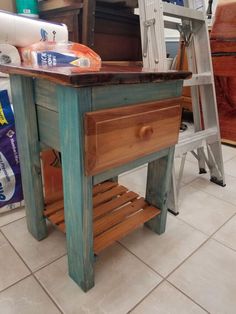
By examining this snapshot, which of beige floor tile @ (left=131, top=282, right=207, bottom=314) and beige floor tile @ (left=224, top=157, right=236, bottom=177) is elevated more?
beige floor tile @ (left=224, top=157, right=236, bottom=177)

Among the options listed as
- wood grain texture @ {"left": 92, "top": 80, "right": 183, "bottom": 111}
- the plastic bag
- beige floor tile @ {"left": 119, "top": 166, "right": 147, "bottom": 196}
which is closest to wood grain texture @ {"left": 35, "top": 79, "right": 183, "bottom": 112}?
wood grain texture @ {"left": 92, "top": 80, "right": 183, "bottom": 111}

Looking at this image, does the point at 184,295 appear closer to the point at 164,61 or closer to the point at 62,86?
the point at 62,86

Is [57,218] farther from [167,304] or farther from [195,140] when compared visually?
[195,140]

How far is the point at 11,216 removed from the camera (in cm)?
105

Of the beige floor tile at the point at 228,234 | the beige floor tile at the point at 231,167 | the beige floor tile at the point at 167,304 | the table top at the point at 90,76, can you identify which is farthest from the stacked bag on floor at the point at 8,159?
the beige floor tile at the point at 231,167

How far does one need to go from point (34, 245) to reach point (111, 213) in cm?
30

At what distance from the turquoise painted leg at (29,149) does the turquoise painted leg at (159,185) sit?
402mm

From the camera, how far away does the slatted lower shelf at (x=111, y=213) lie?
0.79 metres

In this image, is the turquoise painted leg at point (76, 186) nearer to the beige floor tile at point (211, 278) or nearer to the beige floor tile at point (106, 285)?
the beige floor tile at point (106, 285)

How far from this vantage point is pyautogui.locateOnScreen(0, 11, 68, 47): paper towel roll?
0.89m

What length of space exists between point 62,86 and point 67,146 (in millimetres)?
138

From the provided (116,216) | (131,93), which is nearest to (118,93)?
(131,93)

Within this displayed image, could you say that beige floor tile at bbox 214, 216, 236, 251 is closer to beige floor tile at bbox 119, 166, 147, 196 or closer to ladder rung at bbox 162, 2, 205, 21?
beige floor tile at bbox 119, 166, 147, 196

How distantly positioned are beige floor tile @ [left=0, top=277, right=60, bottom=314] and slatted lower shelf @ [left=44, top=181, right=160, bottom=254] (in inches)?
7.3
